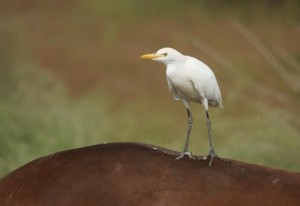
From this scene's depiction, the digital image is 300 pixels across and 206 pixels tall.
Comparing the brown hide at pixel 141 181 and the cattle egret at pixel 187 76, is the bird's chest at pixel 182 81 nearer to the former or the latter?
the cattle egret at pixel 187 76

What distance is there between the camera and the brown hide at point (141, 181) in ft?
5.33

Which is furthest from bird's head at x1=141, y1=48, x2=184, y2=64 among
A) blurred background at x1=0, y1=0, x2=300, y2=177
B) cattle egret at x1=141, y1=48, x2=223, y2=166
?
blurred background at x1=0, y1=0, x2=300, y2=177

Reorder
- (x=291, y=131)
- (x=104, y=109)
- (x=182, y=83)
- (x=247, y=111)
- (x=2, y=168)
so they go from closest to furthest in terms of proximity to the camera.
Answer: (x=182, y=83), (x=2, y=168), (x=291, y=131), (x=104, y=109), (x=247, y=111)

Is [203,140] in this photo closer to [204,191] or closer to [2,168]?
[2,168]

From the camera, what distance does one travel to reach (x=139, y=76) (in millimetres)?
5625

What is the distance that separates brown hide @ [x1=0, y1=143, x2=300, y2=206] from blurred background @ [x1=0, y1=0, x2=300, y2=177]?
1082 millimetres

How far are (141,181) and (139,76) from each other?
399 cm

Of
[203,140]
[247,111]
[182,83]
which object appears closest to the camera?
[182,83]

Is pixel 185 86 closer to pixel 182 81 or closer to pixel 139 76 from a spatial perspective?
pixel 182 81

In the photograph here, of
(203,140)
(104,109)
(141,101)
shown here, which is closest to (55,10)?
(141,101)

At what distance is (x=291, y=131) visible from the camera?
12.3 feet

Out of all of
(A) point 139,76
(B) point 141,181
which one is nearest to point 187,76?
(B) point 141,181

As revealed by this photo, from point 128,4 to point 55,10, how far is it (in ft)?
1.74

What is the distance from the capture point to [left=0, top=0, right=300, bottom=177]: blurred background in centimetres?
378
